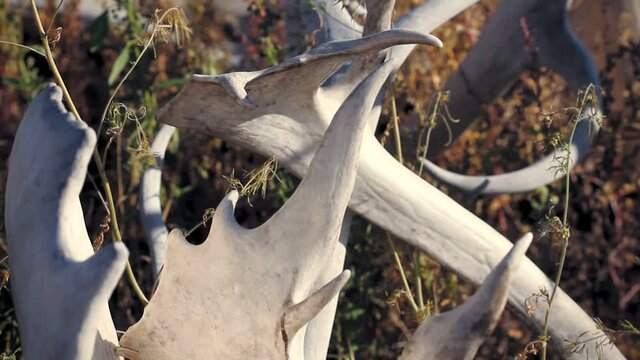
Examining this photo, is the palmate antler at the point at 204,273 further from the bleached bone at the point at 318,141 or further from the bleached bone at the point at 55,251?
the bleached bone at the point at 318,141

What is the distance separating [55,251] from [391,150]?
5.05 feet

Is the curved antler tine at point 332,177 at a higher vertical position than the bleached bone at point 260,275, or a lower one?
higher

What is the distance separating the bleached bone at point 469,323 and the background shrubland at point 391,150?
4.31 feet

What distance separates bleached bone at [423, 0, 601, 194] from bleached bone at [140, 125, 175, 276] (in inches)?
29.6

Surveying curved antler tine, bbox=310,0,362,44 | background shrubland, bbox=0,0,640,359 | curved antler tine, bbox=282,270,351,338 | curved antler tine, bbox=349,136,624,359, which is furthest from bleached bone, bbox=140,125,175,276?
curved antler tine, bbox=282,270,351,338

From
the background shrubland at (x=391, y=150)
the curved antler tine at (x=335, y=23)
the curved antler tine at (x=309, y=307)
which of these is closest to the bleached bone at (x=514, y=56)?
the background shrubland at (x=391, y=150)

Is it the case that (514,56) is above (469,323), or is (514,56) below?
below

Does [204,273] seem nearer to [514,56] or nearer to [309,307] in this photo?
[309,307]

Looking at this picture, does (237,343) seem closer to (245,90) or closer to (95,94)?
(245,90)

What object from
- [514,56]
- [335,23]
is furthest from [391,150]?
[335,23]

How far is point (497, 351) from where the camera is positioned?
300cm

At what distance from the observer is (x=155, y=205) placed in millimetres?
2078

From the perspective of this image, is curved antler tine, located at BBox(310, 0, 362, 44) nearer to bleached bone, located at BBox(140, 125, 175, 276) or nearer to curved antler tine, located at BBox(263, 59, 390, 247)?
bleached bone, located at BBox(140, 125, 175, 276)

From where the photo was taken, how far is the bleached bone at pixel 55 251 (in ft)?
3.72
